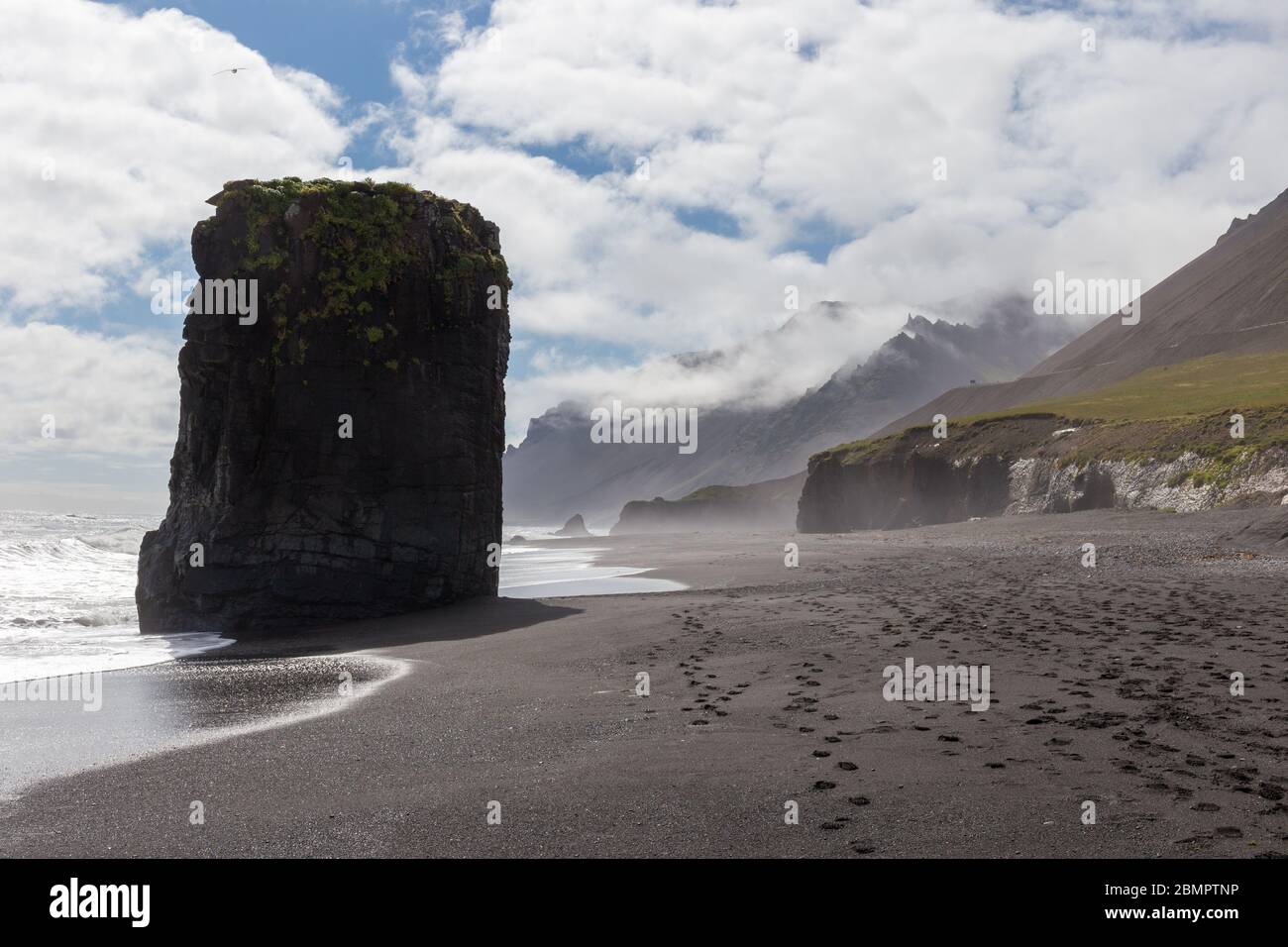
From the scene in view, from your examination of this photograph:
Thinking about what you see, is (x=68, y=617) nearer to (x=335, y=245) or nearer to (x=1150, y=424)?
(x=335, y=245)

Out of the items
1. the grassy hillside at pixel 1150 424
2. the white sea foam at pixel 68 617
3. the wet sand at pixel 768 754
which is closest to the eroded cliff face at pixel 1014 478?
the grassy hillside at pixel 1150 424

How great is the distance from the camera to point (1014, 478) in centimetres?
6675

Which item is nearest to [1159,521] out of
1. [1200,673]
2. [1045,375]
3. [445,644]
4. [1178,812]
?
[1200,673]

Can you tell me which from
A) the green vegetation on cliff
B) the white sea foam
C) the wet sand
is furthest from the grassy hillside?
the white sea foam

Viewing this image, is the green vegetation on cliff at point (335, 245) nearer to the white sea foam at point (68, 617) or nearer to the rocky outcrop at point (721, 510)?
the white sea foam at point (68, 617)

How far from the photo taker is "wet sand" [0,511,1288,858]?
21.4 feet

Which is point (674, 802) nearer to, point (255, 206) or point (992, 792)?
point (992, 792)

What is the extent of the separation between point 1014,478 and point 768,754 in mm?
64768

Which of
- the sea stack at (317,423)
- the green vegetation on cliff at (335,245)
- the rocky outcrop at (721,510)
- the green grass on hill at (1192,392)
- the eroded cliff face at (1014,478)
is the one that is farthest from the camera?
the rocky outcrop at (721,510)

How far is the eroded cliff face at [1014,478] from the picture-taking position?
4491 cm

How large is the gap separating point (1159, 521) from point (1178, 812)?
36.7 metres

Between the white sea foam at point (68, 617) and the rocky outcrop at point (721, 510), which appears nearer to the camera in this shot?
the white sea foam at point (68, 617)

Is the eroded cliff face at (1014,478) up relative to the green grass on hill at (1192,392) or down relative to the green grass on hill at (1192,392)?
down

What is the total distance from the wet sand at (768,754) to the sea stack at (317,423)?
22.7 feet
